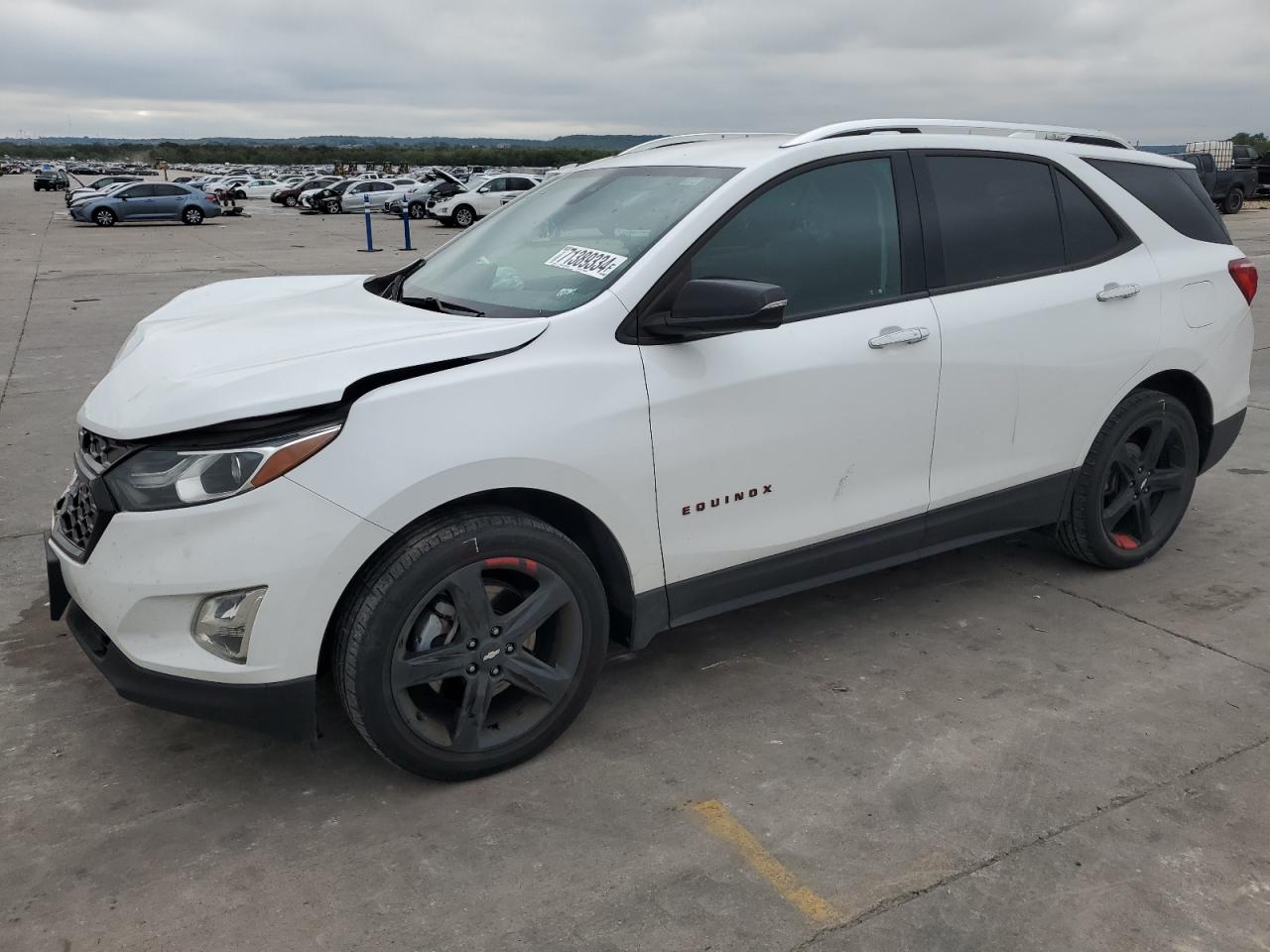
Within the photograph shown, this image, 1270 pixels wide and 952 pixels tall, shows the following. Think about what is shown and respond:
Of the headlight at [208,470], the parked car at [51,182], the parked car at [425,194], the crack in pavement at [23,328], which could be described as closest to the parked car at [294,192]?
the parked car at [425,194]

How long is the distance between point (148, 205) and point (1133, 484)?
112ft

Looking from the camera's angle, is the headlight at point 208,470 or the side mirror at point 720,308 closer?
the headlight at point 208,470

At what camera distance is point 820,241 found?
3490 mm

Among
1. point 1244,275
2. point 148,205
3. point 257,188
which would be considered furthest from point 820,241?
point 257,188

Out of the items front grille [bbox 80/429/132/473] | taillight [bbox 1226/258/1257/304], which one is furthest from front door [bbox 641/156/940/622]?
taillight [bbox 1226/258/1257/304]

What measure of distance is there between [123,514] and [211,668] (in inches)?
17.4

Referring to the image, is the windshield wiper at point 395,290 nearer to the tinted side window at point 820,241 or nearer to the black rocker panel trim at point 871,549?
the tinted side window at point 820,241

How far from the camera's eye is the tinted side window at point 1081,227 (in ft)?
13.4

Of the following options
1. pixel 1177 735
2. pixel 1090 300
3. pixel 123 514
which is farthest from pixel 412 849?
pixel 1090 300

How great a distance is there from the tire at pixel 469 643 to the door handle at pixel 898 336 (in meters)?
1.23

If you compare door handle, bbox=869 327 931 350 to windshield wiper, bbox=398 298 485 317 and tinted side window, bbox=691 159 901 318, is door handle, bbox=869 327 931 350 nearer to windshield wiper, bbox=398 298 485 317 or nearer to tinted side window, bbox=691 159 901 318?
tinted side window, bbox=691 159 901 318

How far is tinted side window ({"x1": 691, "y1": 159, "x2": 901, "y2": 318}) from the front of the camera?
333 cm

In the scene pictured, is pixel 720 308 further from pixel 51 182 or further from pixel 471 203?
pixel 51 182

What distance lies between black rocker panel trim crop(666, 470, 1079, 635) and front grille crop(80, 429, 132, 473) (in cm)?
158
